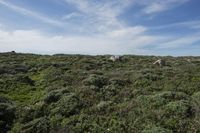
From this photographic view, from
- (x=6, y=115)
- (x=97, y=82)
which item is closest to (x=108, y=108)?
(x=6, y=115)

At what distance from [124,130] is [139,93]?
16.8 ft

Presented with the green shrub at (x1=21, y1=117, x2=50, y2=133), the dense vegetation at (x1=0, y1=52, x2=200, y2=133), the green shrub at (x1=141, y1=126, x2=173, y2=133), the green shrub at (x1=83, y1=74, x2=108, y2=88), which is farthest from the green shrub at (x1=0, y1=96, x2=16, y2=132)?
the green shrub at (x1=141, y1=126, x2=173, y2=133)

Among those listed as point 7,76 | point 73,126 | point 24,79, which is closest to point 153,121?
point 73,126

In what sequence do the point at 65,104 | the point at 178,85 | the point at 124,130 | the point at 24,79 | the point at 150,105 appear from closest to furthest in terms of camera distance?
the point at 124,130 → the point at 150,105 → the point at 65,104 → the point at 178,85 → the point at 24,79

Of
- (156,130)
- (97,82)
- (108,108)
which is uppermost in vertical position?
(97,82)

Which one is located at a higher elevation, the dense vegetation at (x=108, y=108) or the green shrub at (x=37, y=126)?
the dense vegetation at (x=108, y=108)

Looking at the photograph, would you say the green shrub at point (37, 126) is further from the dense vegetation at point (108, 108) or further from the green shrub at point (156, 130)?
the green shrub at point (156, 130)

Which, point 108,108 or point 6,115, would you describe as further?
point 6,115

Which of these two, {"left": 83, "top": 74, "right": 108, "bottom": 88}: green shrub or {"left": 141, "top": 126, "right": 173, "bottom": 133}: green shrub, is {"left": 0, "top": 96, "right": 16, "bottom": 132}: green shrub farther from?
{"left": 141, "top": 126, "right": 173, "bottom": 133}: green shrub

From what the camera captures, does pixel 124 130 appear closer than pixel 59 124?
Yes

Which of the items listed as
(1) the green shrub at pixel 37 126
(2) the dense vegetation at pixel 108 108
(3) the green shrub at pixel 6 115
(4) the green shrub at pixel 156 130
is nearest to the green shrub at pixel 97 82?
(2) the dense vegetation at pixel 108 108

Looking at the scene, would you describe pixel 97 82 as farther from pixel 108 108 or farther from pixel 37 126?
pixel 37 126

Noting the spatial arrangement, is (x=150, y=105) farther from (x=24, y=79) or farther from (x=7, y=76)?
(x=7, y=76)

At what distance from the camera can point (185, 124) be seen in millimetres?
11914
